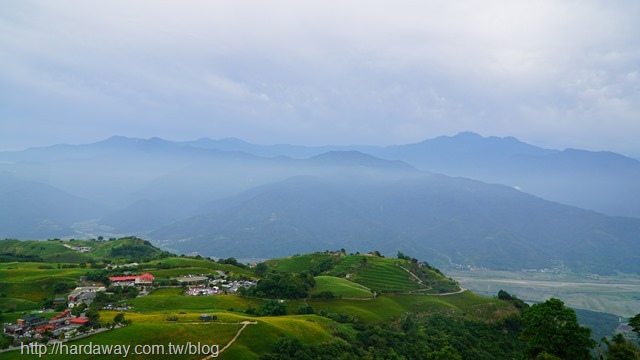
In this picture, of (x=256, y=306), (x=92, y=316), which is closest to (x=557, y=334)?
(x=256, y=306)

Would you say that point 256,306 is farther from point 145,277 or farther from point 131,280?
point 131,280

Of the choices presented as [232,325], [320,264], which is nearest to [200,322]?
[232,325]

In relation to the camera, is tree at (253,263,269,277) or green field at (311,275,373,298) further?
tree at (253,263,269,277)

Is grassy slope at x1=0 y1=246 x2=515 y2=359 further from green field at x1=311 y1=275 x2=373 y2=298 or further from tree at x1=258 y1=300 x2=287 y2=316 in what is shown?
tree at x1=258 y1=300 x2=287 y2=316

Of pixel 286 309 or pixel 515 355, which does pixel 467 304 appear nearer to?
pixel 515 355

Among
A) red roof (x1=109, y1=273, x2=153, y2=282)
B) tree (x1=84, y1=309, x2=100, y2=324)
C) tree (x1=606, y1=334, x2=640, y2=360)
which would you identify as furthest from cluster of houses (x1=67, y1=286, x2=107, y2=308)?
tree (x1=606, y1=334, x2=640, y2=360)

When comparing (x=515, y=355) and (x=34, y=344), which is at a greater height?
(x=34, y=344)
